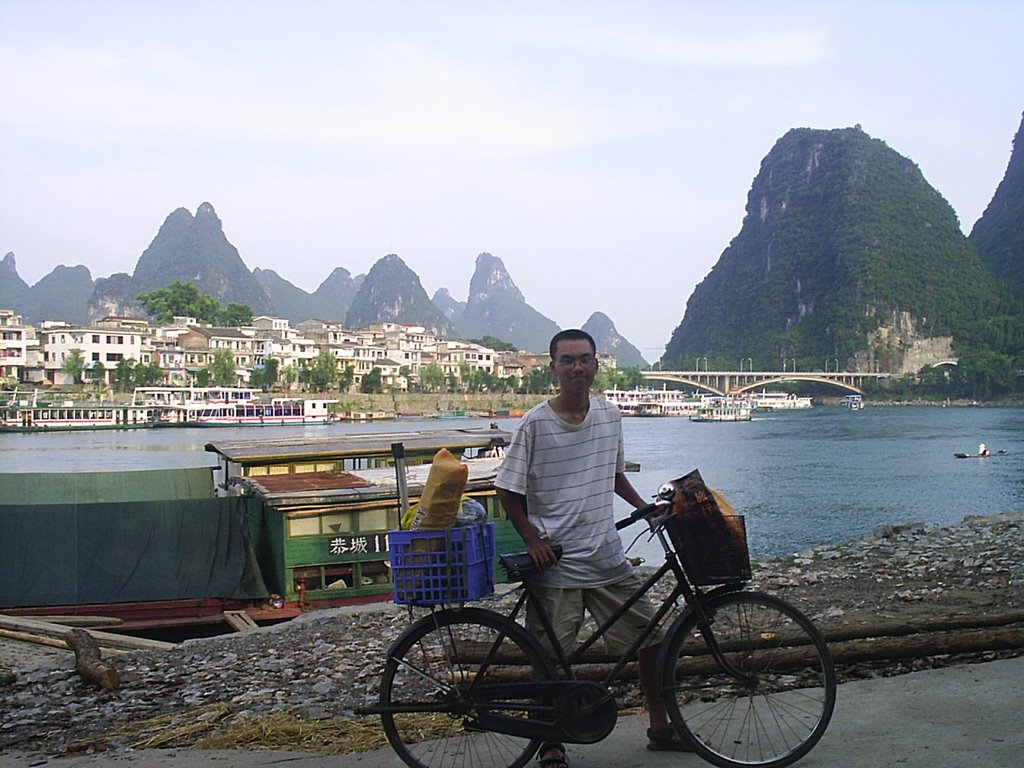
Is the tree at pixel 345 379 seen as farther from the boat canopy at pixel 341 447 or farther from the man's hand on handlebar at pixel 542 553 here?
the man's hand on handlebar at pixel 542 553

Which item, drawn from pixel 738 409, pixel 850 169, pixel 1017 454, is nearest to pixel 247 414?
pixel 738 409

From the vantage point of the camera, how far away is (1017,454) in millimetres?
37906

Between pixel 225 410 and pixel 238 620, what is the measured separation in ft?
178

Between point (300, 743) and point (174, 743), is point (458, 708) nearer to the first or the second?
point (300, 743)

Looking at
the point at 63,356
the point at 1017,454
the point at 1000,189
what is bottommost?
the point at 1017,454

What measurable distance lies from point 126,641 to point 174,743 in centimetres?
452

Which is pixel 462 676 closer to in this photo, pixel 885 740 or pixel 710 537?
pixel 710 537

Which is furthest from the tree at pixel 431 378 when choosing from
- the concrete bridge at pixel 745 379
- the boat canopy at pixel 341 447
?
the boat canopy at pixel 341 447

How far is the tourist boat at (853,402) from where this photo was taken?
3620 inches

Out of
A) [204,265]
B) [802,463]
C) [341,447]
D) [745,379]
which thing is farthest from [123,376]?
[204,265]

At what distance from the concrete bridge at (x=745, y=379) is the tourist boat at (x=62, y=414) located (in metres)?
47.0

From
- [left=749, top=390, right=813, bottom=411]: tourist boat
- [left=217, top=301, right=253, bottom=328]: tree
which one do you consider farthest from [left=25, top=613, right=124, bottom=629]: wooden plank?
[left=749, top=390, right=813, bottom=411]: tourist boat

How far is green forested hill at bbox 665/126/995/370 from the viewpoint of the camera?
12100cm

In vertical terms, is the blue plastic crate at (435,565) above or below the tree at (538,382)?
below
